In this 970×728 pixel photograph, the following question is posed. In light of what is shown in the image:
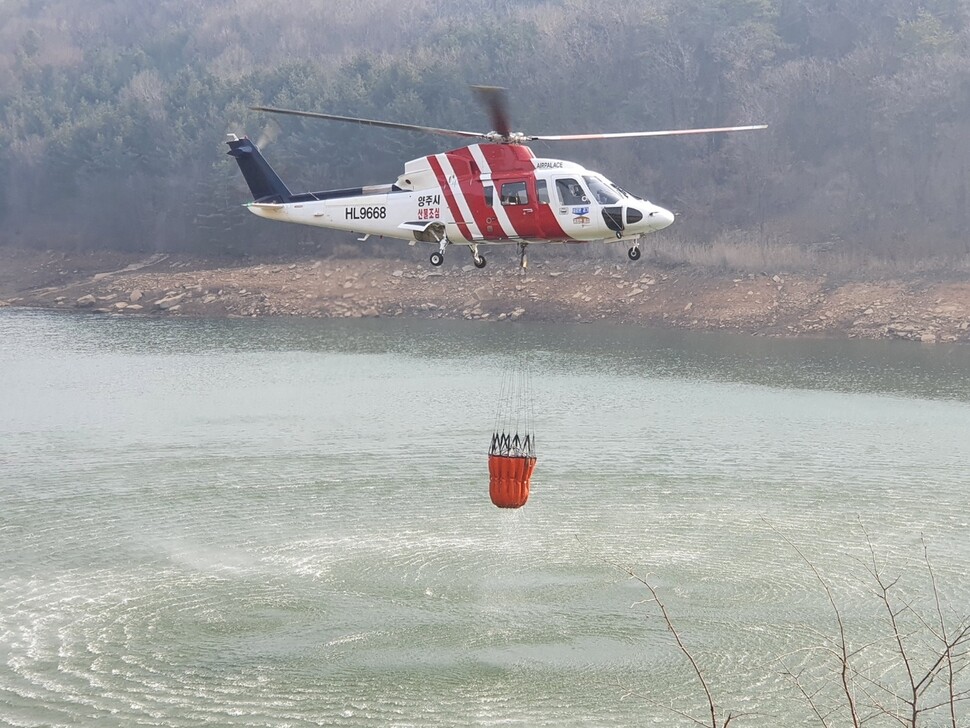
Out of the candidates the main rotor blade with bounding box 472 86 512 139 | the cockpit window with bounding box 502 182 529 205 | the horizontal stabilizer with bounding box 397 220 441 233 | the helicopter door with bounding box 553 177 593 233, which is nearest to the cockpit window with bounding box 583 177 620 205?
the helicopter door with bounding box 553 177 593 233

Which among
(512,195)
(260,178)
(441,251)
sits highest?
(260,178)

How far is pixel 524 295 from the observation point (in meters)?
50.8

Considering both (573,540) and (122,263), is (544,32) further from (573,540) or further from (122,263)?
(573,540)

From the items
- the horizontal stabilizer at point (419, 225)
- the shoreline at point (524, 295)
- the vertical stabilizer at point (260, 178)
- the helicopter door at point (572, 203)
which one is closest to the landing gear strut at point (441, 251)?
the horizontal stabilizer at point (419, 225)

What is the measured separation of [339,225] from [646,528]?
8009 mm

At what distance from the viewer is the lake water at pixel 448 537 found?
55.4 feet

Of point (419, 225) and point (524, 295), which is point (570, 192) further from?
point (524, 295)

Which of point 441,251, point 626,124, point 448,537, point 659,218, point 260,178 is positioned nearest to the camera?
point 659,218

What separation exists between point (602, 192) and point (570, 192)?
1.47ft

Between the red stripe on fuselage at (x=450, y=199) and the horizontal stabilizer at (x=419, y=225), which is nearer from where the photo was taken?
the red stripe on fuselage at (x=450, y=199)

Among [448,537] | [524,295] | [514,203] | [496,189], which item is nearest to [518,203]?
[514,203]

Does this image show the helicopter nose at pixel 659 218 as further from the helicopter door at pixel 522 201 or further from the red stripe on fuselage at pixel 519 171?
the helicopter door at pixel 522 201

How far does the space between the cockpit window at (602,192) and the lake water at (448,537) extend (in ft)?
16.1

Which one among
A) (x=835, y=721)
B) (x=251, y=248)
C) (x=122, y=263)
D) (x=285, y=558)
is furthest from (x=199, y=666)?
(x=122, y=263)
